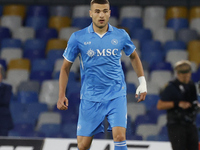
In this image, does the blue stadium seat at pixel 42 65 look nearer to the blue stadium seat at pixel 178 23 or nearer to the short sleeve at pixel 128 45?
the blue stadium seat at pixel 178 23

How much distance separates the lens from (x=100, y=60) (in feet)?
14.0

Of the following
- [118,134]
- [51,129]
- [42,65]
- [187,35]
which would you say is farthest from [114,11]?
[118,134]

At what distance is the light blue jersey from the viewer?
428 centimetres

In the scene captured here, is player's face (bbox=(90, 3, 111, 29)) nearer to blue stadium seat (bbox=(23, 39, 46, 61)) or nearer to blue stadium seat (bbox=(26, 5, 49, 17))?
blue stadium seat (bbox=(23, 39, 46, 61))

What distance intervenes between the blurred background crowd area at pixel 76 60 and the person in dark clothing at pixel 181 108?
125cm

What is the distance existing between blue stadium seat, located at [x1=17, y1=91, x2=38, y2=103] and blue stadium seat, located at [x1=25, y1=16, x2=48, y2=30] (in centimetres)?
250

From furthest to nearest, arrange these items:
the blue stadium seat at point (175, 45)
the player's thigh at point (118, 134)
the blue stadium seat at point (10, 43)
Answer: the blue stadium seat at point (10, 43), the blue stadium seat at point (175, 45), the player's thigh at point (118, 134)

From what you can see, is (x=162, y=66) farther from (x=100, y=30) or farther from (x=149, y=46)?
(x=100, y=30)

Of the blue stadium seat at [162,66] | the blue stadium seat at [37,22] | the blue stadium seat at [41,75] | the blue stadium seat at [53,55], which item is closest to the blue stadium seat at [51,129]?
the blue stadium seat at [41,75]

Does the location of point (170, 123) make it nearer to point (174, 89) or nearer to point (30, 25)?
point (174, 89)

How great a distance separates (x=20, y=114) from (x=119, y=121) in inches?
168

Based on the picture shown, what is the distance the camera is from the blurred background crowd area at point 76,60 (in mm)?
7832

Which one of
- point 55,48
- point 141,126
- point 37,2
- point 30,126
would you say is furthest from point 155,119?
point 37,2

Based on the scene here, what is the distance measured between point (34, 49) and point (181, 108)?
506cm
